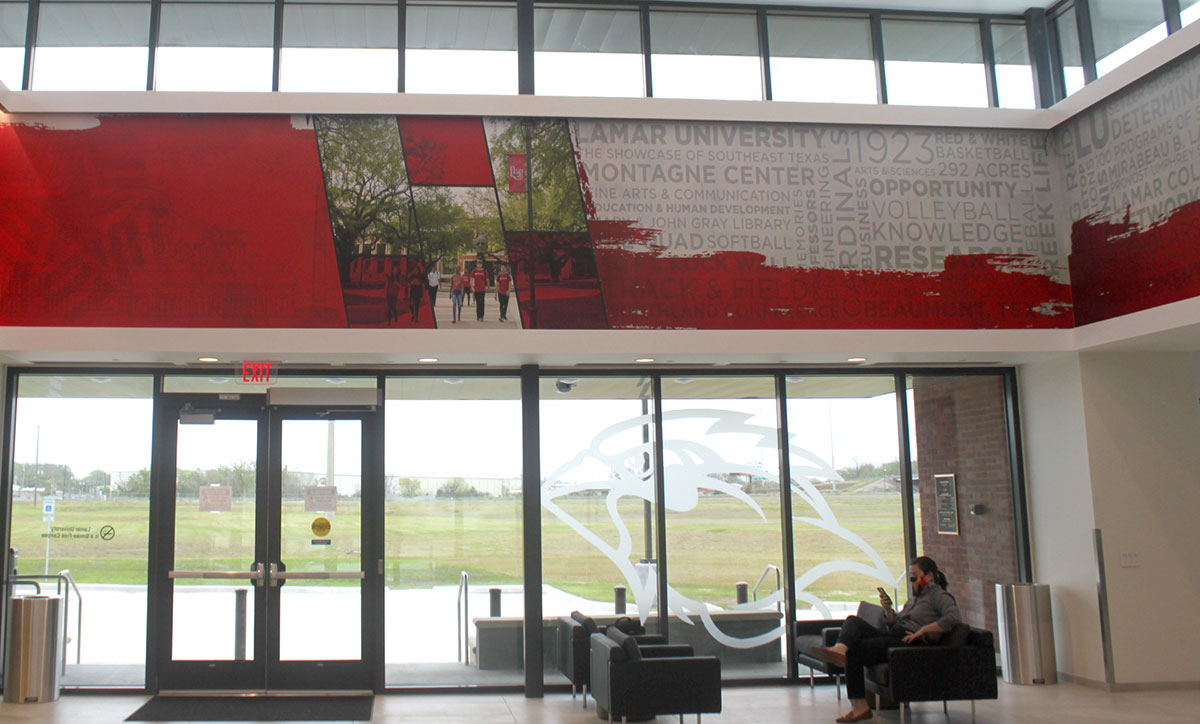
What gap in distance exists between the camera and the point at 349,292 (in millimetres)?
8188

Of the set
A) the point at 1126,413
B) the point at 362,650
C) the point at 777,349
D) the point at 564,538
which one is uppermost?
the point at 777,349

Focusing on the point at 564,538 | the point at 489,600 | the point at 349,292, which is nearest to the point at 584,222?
the point at 349,292

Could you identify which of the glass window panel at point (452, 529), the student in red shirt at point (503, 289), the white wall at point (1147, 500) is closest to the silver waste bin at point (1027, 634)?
the white wall at point (1147, 500)

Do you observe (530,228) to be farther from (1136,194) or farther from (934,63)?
(1136,194)

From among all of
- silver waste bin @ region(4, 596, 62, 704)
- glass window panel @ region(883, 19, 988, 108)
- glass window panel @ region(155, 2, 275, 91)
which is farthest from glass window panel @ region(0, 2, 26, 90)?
glass window panel @ region(883, 19, 988, 108)

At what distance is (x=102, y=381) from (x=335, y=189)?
284 cm

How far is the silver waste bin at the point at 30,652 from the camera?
26.1 feet

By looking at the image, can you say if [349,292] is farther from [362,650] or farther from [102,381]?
[362,650]

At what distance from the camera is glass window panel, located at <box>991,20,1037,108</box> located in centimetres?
957

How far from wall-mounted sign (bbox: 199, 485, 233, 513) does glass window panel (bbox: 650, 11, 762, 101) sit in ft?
18.0

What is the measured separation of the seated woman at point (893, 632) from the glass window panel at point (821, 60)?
4.52 m

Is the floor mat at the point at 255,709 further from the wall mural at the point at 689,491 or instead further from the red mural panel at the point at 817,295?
the red mural panel at the point at 817,295

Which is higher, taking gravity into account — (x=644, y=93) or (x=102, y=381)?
(x=644, y=93)

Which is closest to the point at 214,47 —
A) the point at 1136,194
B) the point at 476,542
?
the point at 476,542
